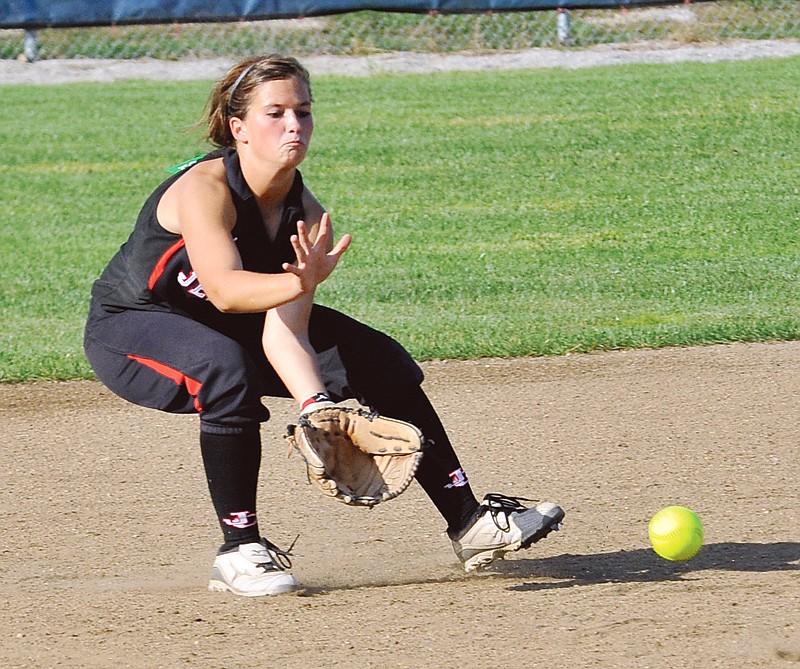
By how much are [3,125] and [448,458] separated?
10785 mm

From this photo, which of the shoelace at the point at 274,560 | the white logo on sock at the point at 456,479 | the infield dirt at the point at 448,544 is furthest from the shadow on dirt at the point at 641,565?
the shoelace at the point at 274,560

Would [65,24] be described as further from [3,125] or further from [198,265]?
[198,265]

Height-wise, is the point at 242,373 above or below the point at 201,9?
below

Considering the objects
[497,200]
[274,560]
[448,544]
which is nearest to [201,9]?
[497,200]

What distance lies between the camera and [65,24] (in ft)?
48.3

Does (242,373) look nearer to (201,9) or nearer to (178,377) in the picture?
(178,377)

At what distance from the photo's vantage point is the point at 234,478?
3.52 m

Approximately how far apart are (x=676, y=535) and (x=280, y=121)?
1.51 m

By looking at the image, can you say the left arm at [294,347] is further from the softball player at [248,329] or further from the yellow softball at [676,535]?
the yellow softball at [676,535]

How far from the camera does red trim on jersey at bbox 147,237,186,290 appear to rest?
3588 mm

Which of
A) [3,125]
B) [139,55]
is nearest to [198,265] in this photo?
[3,125]

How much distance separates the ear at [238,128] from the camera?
3.57 metres

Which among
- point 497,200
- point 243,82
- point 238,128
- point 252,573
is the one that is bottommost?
point 497,200

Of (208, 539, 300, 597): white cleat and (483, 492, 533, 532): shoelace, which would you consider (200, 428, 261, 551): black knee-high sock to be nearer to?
(208, 539, 300, 597): white cleat
